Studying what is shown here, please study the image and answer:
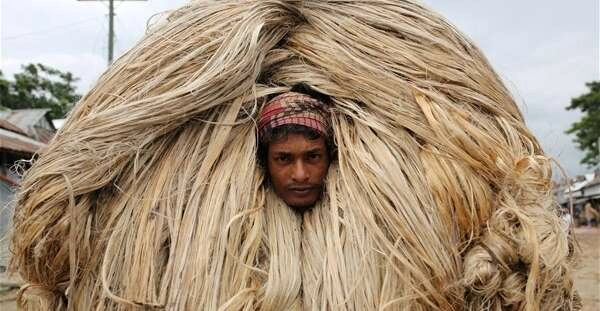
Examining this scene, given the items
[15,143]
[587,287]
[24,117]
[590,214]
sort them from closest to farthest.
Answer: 1. [587,287]
2. [15,143]
3. [24,117]
4. [590,214]

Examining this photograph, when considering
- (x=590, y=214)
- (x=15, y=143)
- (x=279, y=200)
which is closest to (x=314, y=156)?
(x=279, y=200)

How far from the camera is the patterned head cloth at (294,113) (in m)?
1.85

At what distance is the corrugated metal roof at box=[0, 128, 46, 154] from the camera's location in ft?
28.9

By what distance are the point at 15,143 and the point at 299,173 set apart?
361 inches

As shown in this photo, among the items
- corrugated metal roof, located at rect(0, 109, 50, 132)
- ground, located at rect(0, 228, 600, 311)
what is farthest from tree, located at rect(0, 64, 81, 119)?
ground, located at rect(0, 228, 600, 311)

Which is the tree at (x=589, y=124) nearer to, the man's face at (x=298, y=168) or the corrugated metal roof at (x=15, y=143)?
the corrugated metal roof at (x=15, y=143)

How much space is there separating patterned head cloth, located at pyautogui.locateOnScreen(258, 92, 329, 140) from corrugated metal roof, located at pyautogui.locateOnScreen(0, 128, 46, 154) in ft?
24.7

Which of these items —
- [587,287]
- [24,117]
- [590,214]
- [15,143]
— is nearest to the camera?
[587,287]

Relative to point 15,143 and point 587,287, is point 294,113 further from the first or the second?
point 15,143

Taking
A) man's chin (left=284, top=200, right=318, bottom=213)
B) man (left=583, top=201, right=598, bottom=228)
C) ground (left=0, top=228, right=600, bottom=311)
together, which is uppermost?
man's chin (left=284, top=200, right=318, bottom=213)

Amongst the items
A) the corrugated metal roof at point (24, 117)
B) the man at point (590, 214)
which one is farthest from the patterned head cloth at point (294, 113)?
the man at point (590, 214)

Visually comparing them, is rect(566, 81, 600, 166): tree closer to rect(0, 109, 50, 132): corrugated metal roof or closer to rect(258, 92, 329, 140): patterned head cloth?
rect(0, 109, 50, 132): corrugated metal roof

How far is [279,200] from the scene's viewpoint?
193 cm

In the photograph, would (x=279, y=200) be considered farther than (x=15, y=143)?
No
